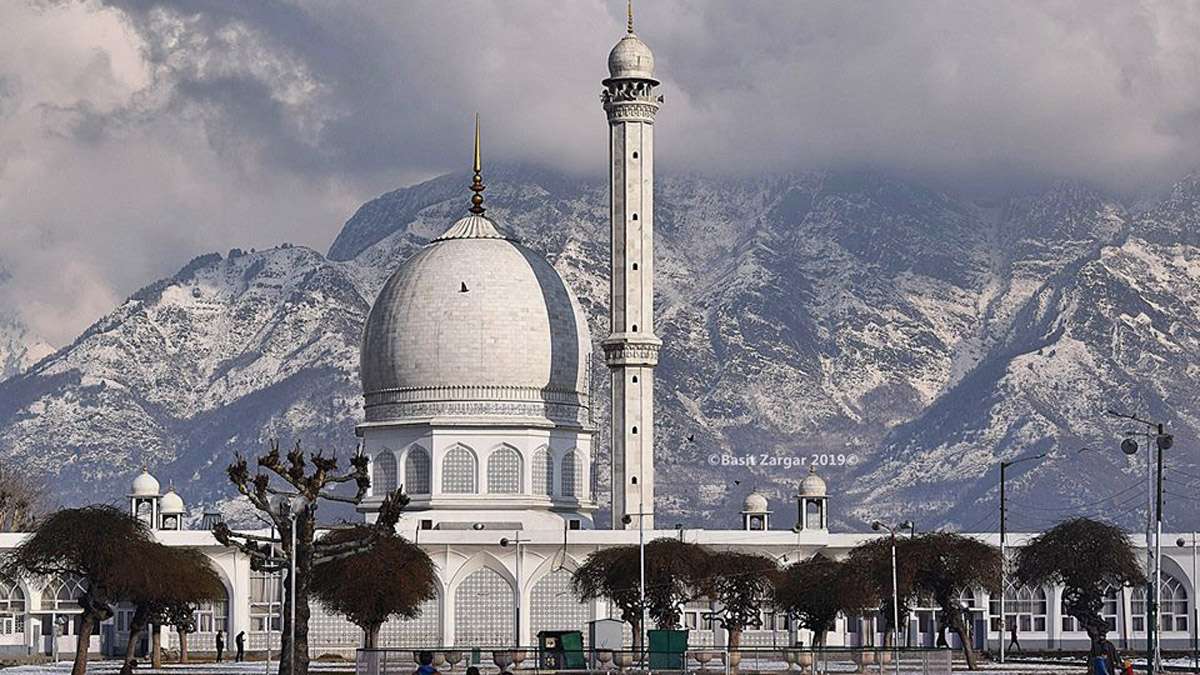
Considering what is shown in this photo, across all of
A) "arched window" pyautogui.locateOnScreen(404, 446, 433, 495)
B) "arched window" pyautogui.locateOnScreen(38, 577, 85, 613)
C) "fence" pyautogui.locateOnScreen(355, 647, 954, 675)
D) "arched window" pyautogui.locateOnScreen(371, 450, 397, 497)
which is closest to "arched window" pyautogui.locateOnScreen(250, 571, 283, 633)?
"arched window" pyautogui.locateOnScreen(371, 450, 397, 497)

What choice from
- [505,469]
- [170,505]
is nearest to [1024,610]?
[505,469]

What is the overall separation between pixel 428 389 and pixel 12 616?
23.7 m

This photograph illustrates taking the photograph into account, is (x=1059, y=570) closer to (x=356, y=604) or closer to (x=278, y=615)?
(x=356, y=604)

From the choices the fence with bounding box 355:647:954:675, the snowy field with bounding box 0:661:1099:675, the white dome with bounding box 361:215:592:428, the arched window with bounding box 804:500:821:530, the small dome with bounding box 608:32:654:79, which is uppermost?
the small dome with bounding box 608:32:654:79

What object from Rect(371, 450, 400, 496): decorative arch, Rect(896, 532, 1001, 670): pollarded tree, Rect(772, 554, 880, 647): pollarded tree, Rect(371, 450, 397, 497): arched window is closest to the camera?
Rect(896, 532, 1001, 670): pollarded tree

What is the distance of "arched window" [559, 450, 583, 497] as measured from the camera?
136 metres

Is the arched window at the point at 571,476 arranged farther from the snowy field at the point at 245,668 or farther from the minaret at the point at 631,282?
the snowy field at the point at 245,668

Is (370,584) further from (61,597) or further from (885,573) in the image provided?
(61,597)

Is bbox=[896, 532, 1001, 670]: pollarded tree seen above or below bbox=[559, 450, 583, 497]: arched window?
below

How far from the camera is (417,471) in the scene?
134 m

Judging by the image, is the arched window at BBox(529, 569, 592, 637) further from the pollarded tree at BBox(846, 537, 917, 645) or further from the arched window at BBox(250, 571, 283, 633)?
the pollarded tree at BBox(846, 537, 917, 645)

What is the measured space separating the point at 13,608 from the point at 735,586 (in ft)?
132

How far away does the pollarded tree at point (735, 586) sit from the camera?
373 ft

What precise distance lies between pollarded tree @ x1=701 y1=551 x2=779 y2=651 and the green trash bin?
→ 10.8m
